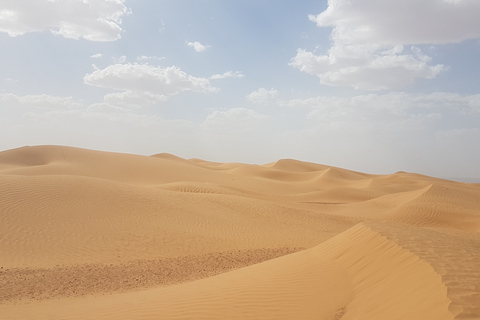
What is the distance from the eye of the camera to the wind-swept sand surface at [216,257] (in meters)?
5.72

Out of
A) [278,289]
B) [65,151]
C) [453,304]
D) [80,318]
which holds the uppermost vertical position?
[65,151]

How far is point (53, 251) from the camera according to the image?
12.0 metres

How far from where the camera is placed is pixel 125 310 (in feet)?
21.9

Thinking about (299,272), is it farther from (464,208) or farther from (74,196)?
(464,208)

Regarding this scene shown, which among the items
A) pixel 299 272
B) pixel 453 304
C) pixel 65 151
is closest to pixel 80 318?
pixel 299 272

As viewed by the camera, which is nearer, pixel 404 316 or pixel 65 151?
pixel 404 316

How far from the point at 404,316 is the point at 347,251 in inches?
144

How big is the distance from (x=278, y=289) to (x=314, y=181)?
4383 cm

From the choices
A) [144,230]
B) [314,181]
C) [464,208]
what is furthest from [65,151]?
[464,208]

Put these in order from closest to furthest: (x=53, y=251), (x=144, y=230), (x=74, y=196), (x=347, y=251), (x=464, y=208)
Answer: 1. (x=347, y=251)
2. (x=53, y=251)
3. (x=144, y=230)
4. (x=74, y=196)
5. (x=464, y=208)

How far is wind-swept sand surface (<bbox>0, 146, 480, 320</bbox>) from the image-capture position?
572 centimetres

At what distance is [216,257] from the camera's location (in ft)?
41.5

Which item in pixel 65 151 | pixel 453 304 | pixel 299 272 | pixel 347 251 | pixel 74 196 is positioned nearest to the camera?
pixel 453 304

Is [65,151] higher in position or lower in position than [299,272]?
higher
